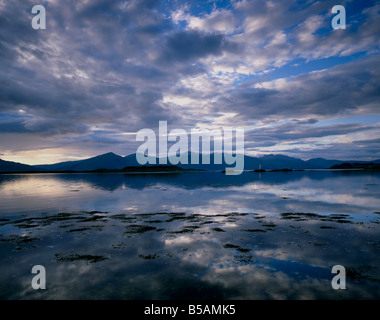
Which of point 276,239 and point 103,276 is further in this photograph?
point 276,239

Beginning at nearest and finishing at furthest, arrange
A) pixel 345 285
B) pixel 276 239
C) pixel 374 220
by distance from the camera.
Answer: pixel 345 285, pixel 276 239, pixel 374 220

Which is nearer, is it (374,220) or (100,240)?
(100,240)

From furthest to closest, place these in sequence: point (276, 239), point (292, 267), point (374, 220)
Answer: point (374, 220) → point (276, 239) → point (292, 267)

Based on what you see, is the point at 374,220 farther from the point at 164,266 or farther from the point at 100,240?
the point at 100,240

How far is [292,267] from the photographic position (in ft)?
39.4

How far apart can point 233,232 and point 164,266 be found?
9008mm

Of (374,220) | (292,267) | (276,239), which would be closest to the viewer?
(292,267)

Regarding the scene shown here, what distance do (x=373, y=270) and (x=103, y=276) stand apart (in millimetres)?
14860
